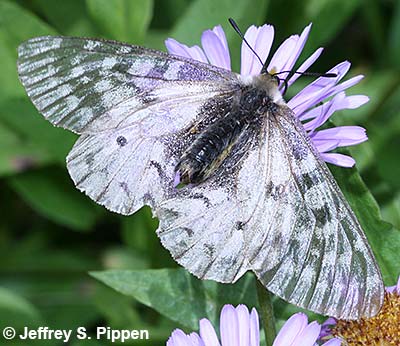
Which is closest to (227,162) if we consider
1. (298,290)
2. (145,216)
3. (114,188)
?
(114,188)

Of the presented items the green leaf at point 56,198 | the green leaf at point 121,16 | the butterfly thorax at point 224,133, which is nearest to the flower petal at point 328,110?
the butterfly thorax at point 224,133

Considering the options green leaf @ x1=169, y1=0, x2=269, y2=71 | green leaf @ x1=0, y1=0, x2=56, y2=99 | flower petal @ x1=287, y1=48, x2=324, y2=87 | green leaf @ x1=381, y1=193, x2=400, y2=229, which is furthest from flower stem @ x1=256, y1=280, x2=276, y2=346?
green leaf @ x1=0, y1=0, x2=56, y2=99

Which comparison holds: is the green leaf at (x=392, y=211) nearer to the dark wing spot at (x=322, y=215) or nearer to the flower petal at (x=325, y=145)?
the flower petal at (x=325, y=145)

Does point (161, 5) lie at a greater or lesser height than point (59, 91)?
greater

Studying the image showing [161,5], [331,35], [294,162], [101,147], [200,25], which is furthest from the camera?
[161,5]

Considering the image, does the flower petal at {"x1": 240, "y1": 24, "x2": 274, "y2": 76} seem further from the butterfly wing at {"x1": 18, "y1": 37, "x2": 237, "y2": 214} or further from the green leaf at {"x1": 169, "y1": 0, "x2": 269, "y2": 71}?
the green leaf at {"x1": 169, "y1": 0, "x2": 269, "y2": 71}

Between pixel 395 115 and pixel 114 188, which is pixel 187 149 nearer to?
pixel 114 188

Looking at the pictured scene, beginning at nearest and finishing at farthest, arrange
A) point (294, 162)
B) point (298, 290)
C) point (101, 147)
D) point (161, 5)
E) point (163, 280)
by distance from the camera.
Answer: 1. point (298, 290)
2. point (294, 162)
3. point (101, 147)
4. point (163, 280)
5. point (161, 5)
